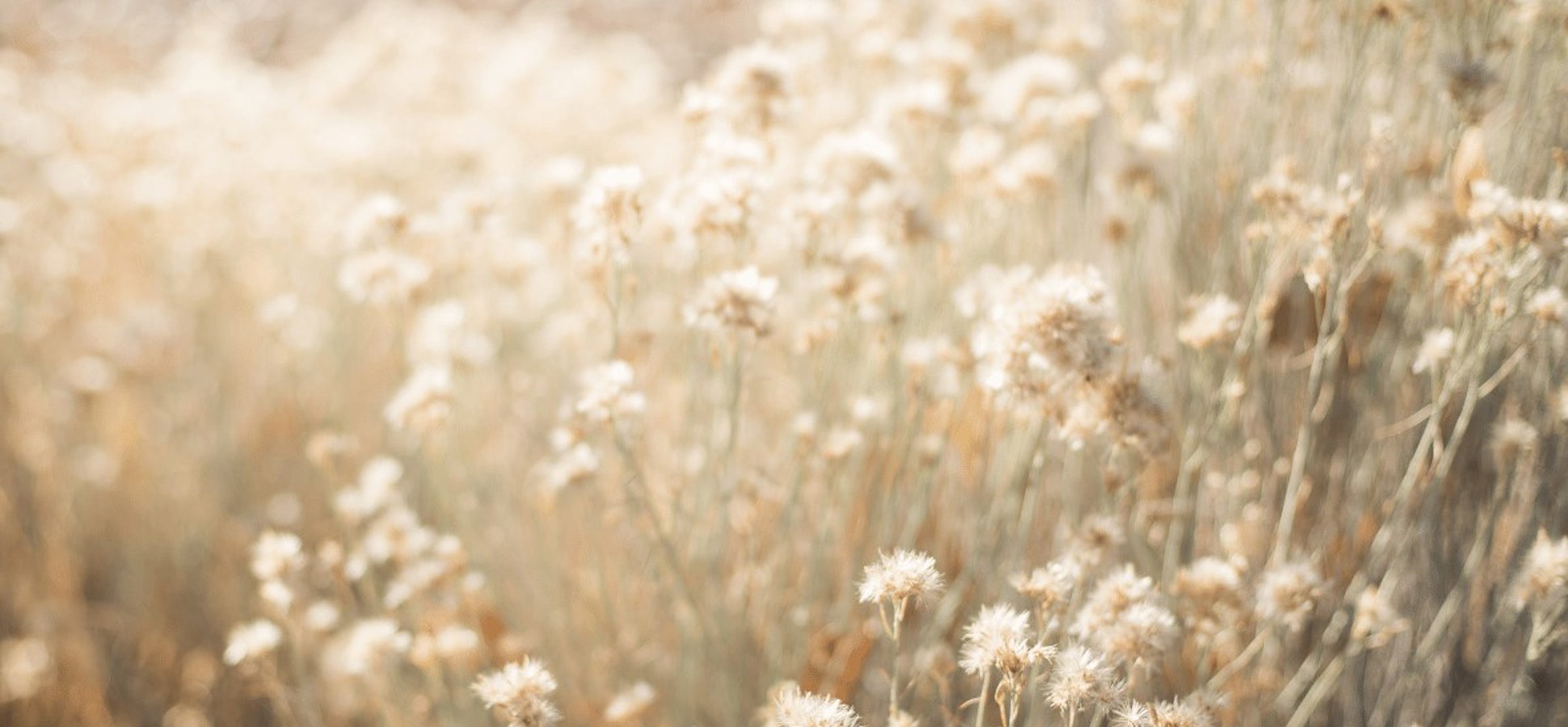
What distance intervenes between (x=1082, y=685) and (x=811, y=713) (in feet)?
0.97

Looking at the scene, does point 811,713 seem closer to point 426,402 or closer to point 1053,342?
Result: point 1053,342

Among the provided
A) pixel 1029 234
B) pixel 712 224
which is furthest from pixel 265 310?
pixel 1029 234

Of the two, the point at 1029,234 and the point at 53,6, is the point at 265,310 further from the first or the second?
the point at 53,6

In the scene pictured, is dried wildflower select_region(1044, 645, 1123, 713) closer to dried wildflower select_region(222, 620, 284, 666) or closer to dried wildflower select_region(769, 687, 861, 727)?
dried wildflower select_region(769, 687, 861, 727)

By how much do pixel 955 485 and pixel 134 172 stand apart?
363cm

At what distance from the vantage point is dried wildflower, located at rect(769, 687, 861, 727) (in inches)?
42.5

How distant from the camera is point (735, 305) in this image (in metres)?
1.58

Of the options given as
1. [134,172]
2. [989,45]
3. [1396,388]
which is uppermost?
[134,172]

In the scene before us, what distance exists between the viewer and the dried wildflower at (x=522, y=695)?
1207 millimetres

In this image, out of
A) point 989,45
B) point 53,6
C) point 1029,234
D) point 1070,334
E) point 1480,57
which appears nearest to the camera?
point 1070,334

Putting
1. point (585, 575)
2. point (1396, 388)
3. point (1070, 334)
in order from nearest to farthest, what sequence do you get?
point (1070, 334), point (1396, 388), point (585, 575)

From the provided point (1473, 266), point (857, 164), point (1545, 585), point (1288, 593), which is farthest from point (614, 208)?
point (1545, 585)

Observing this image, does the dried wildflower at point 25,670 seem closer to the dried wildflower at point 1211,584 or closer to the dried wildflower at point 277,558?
the dried wildflower at point 277,558

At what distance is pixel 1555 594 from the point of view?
1438 millimetres
